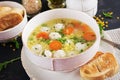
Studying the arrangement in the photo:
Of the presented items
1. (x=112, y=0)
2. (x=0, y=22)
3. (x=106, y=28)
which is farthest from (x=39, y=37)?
(x=112, y=0)

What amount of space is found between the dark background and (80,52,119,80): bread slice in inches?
10.3

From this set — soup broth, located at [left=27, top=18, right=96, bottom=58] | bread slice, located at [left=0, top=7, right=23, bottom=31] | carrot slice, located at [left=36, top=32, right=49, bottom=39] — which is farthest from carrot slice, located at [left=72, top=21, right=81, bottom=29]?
bread slice, located at [left=0, top=7, right=23, bottom=31]

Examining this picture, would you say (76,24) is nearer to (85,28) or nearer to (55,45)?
(85,28)

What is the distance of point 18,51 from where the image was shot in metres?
1.38

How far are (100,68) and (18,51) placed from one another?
0.40 meters

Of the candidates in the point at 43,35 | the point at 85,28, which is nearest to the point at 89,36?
the point at 85,28

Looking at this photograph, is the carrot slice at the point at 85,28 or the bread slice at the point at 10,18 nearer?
the carrot slice at the point at 85,28

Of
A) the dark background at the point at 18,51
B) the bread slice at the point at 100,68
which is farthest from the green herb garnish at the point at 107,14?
the bread slice at the point at 100,68

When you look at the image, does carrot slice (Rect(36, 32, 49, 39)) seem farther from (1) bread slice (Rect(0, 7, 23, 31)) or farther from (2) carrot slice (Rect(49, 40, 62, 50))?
(1) bread slice (Rect(0, 7, 23, 31))

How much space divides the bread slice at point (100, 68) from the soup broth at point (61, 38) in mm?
63

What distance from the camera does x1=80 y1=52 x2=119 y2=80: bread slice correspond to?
44.9 inches

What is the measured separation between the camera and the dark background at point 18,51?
4.22 feet

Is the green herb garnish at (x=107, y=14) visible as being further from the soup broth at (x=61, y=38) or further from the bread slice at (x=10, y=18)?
the bread slice at (x=10, y=18)

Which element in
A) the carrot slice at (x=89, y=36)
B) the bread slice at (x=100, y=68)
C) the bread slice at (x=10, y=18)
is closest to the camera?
the bread slice at (x=100, y=68)
